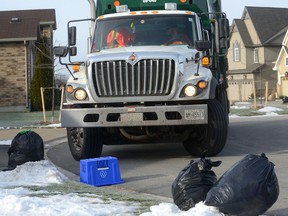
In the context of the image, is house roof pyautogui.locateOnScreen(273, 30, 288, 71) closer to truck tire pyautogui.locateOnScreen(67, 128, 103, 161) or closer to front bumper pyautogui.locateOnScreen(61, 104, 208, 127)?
truck tire pyautogui.locateOnScreen(67, 128, 103, 161)

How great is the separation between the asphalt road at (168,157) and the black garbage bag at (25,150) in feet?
2.48

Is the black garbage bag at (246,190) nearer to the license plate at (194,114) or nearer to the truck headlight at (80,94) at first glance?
the license plate at (194,114)

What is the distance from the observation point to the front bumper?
967cm

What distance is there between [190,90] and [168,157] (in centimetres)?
203

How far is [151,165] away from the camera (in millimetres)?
10219

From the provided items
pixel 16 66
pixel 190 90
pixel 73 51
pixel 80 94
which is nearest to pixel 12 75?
pixel 16 66

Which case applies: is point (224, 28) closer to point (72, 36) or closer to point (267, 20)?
point (72, 36)

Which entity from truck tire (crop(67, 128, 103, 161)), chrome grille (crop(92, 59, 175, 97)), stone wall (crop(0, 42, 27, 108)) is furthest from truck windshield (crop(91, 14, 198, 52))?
stone wall (crop(0, 42, 27, 108))

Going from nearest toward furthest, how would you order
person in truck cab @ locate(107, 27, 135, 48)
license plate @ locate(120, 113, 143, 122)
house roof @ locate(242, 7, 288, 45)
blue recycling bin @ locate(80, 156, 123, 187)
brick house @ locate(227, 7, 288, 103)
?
blue recycling bin @ locate(80, 156, 123, 187) → license plate @ locate(120, 113, 143, 122) → person in truck cab @ locate(107, 27, 135, 48) → brick house @ locate(227, 7, 288, 103) → house roof @ locate(242, 7, 288, 45)

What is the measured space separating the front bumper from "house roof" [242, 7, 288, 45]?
5043cm

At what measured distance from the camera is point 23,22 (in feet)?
115

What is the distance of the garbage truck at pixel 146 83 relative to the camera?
9.78 m

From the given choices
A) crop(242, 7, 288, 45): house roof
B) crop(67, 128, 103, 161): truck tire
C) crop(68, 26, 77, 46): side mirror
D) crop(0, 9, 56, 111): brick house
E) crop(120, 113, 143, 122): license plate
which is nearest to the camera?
crop(120, 113, 143, 122): license plate

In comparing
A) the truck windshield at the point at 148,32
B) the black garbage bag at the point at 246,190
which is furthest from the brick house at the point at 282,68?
the black garbage bag at the point at 246,190
